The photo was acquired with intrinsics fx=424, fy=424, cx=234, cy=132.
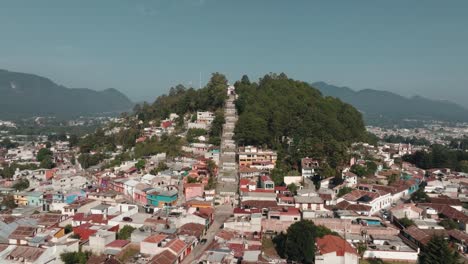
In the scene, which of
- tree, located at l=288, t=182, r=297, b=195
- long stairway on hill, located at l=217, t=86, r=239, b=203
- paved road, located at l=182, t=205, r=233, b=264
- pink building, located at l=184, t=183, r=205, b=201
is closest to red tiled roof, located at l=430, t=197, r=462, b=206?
tree, located at l=288, t=182, r=297, b=195

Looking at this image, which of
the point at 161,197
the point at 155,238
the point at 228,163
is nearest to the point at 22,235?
the point at 155,238

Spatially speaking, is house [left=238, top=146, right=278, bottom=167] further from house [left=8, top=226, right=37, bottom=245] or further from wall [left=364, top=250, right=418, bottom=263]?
house [left=8, top=226, right=37, bottom=245]

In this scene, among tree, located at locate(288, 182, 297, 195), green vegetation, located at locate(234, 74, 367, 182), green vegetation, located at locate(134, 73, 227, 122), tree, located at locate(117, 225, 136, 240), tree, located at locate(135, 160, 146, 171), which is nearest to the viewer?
tree, located at locate(117, 225, 136, 240)

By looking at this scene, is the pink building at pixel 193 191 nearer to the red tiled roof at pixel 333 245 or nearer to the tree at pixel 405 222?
the red tiled roof at pixel 333 245

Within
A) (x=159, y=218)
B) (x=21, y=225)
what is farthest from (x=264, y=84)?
(x=21, y=225)

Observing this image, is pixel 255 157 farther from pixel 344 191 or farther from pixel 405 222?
pixel 405 222

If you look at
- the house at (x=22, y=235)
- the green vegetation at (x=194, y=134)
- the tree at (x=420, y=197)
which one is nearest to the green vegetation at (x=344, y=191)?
the tree at (x=420, y=197)
